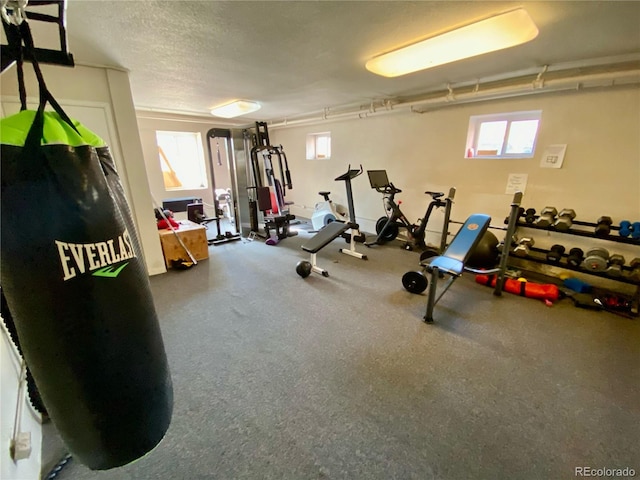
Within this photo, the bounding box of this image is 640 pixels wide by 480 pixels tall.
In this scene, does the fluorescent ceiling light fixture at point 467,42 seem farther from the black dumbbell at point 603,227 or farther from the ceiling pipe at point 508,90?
the black dumbbell at point 603,227

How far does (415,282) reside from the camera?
302 centimetres

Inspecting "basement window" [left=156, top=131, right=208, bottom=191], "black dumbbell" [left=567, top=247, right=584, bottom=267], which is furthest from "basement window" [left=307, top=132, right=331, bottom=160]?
"black dumbbell" [left=567, top=247, right=584, bottom=267]

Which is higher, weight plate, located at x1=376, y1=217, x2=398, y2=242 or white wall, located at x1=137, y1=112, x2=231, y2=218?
white wall, located at x1=137, y1=112, x2=231, y2=218

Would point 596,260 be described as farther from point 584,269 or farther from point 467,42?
point 467,42

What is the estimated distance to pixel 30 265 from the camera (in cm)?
56

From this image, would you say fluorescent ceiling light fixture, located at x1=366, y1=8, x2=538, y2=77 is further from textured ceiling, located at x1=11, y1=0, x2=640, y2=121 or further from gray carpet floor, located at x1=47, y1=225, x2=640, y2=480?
gray carpet floor, located at x1=47, y1=225, x2=640, y2=480

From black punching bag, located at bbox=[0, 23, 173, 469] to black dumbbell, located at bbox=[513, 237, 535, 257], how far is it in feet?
12.3

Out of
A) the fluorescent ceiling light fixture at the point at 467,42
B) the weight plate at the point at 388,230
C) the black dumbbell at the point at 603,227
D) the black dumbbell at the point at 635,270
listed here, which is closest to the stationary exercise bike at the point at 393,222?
the weight plate at the point at 388,230

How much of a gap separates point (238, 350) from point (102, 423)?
1.52m

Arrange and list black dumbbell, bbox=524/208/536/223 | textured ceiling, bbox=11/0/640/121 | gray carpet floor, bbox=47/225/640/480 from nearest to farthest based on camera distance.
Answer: gray carpet floor, bbox=47/225/640/480, textured ceiling, bbox=11/0/640/121, black dumbbell, bbox=524/208/536/223

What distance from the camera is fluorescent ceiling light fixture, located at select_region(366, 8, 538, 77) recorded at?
1.88 m

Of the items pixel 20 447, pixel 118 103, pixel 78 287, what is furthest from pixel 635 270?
pixel 118 103

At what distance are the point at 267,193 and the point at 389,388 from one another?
155 inches

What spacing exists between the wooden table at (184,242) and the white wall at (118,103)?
13 cm
